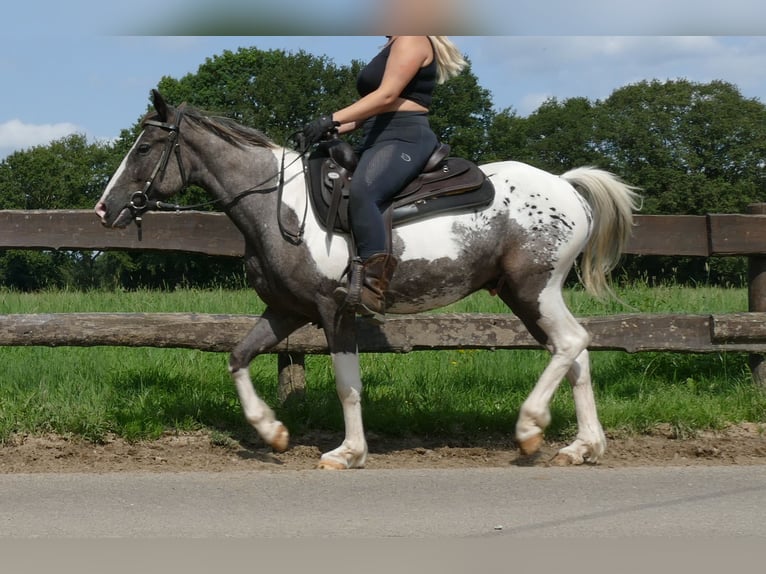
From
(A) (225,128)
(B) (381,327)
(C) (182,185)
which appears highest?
(A) (225,128)

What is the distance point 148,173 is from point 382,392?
2637 mm

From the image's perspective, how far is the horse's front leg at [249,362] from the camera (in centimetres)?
614

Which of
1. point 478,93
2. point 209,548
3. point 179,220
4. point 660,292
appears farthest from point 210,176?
point 478,93

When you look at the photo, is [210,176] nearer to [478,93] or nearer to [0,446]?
[0,446]

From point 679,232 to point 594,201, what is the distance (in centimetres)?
125

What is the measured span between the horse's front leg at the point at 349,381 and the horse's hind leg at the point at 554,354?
39.9 inches

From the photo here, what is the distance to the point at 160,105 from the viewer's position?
20.0 feet

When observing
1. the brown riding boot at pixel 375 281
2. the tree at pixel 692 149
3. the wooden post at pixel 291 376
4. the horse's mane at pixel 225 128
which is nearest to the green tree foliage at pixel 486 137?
the tree at pixel 692 149

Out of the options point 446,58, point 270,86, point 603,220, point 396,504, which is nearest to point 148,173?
point 446,58

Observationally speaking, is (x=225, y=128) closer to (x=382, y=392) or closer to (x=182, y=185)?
(x=182, y=185)

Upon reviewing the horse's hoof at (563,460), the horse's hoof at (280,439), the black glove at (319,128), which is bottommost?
the horse's hoof at (563,460)

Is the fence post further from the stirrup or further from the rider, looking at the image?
the stirrup

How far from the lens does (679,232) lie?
24.8ft

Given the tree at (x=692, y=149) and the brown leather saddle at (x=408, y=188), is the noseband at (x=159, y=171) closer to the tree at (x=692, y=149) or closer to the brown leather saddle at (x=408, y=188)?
the brown leather saddle at (x=408, y=188)
